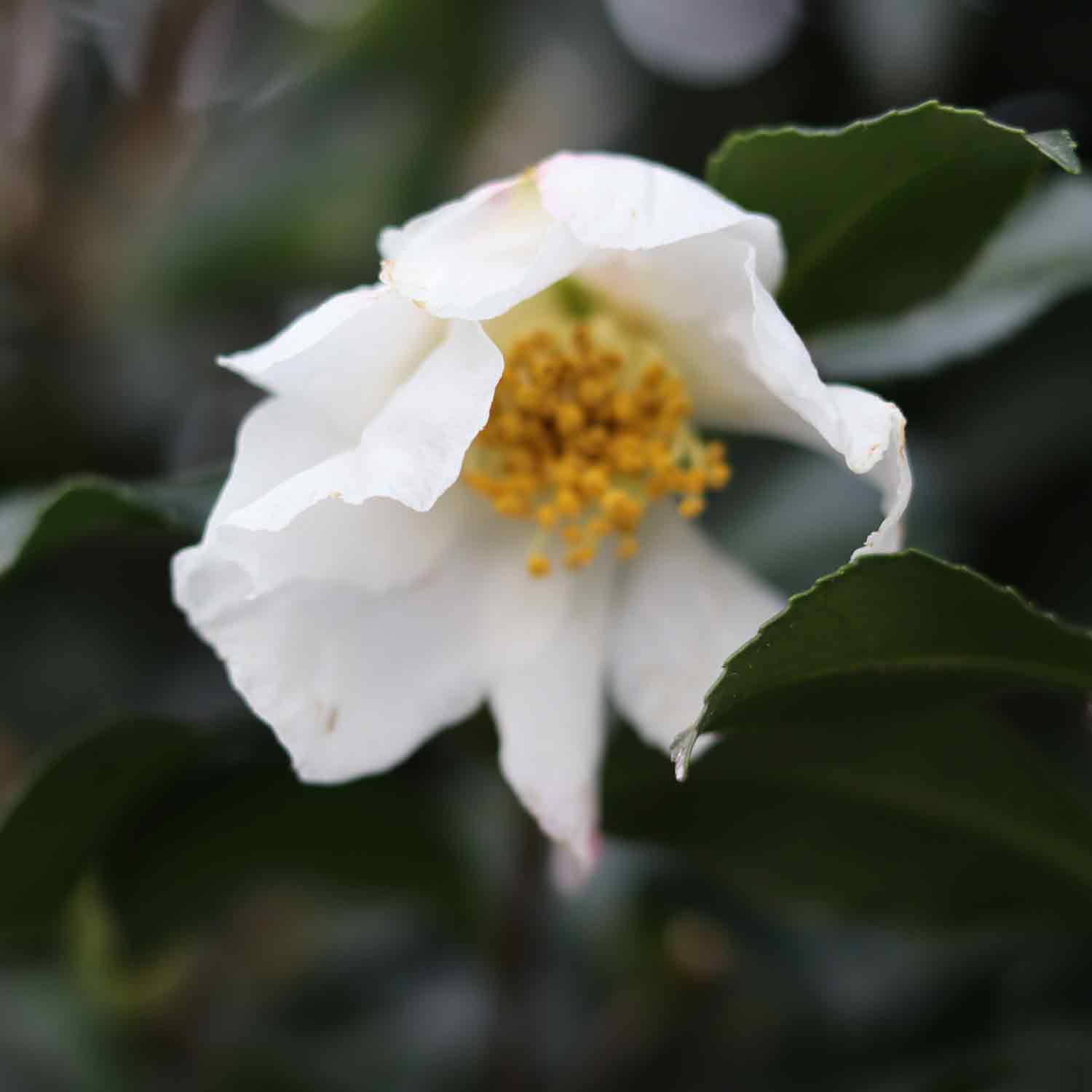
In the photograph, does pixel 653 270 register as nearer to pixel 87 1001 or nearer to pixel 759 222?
pixel 759 222

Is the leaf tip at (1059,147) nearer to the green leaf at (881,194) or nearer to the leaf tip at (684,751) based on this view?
the green leaf at (881,194)

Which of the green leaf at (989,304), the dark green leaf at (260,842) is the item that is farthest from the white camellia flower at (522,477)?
the dark green leaf at (260,842)

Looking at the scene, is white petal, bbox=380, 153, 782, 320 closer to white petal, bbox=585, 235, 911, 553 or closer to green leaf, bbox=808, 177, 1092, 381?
white petal, bbox=585, 235, 911, 553

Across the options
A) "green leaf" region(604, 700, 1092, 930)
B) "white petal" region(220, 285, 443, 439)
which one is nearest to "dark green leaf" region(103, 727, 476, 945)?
"green leaf" region(604, 700, 1092, 930)

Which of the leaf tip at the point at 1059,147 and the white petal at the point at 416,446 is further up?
the leaf tip at the point at 1059,147

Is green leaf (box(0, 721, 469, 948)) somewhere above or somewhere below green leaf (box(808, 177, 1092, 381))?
below
